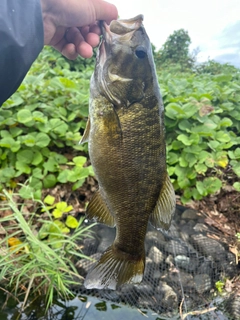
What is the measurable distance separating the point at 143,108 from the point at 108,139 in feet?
0.78

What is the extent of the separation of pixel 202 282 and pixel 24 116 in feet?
8.24

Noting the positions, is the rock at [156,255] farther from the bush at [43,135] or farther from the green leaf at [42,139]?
the green leaf at [42,139]

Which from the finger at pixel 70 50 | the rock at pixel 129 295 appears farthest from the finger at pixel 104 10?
the rock at pixel 129 295

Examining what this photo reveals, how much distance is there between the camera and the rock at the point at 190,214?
361cm

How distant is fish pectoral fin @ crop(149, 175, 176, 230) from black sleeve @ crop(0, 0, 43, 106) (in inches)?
37.2

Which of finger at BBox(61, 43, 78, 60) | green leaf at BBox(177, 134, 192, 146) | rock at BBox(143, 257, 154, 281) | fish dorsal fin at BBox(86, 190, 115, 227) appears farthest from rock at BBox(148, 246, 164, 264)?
finger at BBox(61, 43, 78, 60)

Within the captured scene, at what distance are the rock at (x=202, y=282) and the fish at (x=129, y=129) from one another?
58.8 inches

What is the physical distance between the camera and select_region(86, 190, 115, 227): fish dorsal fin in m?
1.77

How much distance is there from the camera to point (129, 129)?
1559 mm

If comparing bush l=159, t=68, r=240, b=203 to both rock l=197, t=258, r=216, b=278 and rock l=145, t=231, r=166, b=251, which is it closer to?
rock l=145, t=231, r=166, b=251

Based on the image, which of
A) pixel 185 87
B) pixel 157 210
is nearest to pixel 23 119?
pixel 157 210

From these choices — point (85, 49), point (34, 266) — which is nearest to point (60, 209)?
point (34, 266)

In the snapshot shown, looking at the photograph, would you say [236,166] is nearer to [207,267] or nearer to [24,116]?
[207,267]

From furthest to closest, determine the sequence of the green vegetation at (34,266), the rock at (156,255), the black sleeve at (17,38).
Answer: the rock at (156,255) → the green vegetation at (34,266) → the black sleeve at (17,38)
